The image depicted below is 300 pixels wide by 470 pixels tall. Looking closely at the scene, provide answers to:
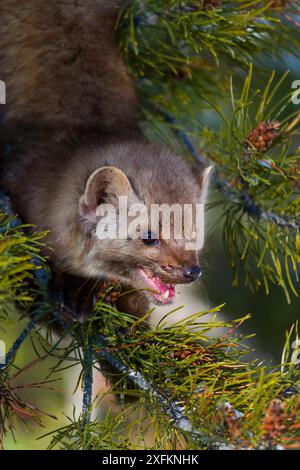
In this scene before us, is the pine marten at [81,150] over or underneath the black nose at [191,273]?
over

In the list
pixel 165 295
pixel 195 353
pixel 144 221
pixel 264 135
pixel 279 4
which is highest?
pixel 279 4

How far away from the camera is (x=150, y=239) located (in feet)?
8.18

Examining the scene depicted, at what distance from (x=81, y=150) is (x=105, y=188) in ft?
1.18

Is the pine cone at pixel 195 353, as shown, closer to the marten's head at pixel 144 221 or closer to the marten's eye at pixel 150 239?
the marten's head at pixel 144 221

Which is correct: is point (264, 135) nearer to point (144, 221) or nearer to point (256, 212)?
point (256, 212)

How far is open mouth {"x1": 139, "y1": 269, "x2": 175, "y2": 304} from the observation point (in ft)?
8.52

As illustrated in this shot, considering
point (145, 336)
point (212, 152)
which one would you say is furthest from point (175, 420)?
point (212, 152)

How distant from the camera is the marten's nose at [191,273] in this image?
2.43 metres

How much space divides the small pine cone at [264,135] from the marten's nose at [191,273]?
464 mm

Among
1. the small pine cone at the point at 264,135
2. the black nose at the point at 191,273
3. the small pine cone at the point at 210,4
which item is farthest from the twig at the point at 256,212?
the small pine cone at the point at 210,4

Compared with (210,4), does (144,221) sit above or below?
below

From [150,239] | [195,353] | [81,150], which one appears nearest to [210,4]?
[81,150]

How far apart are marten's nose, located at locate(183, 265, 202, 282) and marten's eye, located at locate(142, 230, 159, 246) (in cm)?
15

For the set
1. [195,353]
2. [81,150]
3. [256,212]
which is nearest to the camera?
[195,353]
